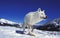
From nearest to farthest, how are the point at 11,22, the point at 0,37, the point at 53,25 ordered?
1. the point at 0,37
2. the point at 53,25
3. the point at 11,22

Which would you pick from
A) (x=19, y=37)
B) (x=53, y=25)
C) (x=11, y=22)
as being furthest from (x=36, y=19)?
(x=11, y=22)

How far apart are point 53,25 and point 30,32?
2710 millimetres

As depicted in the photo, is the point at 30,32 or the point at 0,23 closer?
the point at 30,32

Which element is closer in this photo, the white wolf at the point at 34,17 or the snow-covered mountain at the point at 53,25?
the white wolf at the point at 34,17

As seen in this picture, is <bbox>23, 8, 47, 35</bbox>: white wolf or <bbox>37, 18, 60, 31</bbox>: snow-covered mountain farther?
<bbox>37, 18, 60, 31</bbox>: snow-covered mountain

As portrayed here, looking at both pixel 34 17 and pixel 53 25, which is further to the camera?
pixel 53 25

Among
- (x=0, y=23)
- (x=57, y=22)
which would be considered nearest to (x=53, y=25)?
(x=57, y=22)

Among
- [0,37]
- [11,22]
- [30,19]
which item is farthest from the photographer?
[11,22]

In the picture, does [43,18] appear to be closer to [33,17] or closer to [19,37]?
[33,17]

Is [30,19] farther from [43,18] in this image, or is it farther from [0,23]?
[0,23]

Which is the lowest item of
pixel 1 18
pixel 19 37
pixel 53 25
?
pixel 19 37

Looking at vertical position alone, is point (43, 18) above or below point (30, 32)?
above

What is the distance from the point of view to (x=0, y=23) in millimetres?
10234

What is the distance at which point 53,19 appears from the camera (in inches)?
364
